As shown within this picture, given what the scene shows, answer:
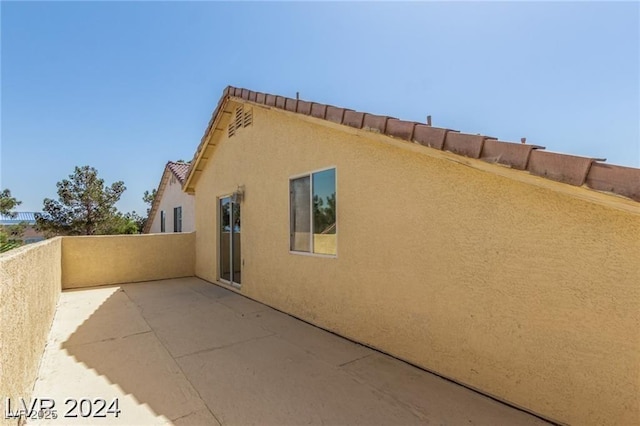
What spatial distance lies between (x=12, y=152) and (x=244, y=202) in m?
18.7

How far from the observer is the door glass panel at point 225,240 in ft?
35.9

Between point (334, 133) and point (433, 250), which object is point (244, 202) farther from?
point (433, 250)

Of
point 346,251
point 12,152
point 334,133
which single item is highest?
point 12,152

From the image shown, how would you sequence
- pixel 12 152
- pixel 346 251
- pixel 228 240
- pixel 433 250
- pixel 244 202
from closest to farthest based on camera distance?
1. pixel 433 250
2. pixel 346 251
3. pixel 244 202
4. pixel 228 240
5. pixel 12 152

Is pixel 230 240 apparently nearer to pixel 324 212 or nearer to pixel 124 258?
pixel 124 258

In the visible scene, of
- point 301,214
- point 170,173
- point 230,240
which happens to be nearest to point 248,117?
point 301,214

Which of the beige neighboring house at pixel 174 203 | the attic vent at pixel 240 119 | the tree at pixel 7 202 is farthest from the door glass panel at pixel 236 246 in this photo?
the tree at pixel 7 202

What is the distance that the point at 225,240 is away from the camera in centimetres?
1121

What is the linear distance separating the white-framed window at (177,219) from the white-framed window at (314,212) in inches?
543

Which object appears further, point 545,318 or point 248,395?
point 248,395

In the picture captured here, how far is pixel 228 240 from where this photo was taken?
11.1 m

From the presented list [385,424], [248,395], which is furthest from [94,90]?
[385,424]

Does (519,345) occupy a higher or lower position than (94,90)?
lower

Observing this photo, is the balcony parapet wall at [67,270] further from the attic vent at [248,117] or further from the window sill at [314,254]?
the attic vent at [248,117]
